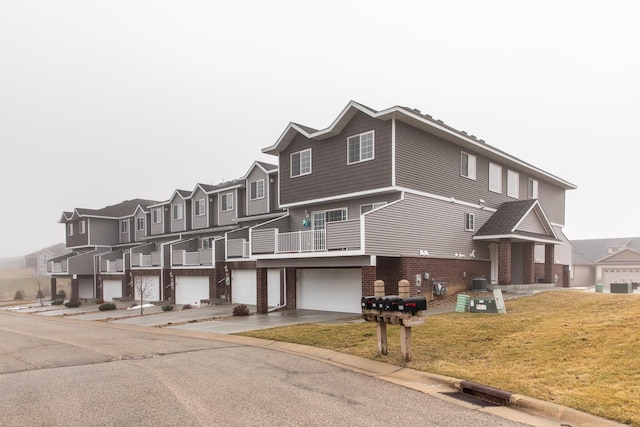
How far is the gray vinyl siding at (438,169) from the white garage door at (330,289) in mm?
5122

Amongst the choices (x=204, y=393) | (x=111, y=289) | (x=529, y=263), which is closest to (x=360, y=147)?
(x=529, y=263)

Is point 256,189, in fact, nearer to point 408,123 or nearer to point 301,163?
point 301,163

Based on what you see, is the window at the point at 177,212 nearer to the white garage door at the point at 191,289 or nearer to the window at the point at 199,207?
the window at the point at 199,207

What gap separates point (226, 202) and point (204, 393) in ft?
91.2

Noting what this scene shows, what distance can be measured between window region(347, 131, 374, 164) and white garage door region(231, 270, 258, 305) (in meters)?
10.3

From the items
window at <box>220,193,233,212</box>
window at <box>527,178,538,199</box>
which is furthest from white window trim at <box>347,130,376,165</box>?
window at <box>527,178,538,199</box>

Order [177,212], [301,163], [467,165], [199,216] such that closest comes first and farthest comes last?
[301,163], [467,165], [199,216], [177,212]

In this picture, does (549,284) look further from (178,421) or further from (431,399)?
(178,421)

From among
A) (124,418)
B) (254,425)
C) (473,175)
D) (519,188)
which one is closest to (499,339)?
(254,425)

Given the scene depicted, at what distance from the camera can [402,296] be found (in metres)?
9.97

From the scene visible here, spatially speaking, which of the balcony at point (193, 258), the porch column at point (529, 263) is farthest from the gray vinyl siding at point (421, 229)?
the balcony at point (193, 258)

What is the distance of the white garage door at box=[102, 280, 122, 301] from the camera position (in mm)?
42500

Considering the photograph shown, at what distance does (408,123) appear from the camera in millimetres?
21016

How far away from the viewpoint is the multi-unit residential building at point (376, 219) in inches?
796
